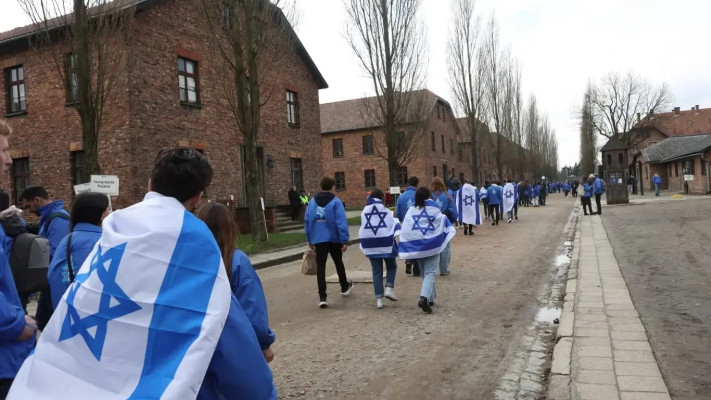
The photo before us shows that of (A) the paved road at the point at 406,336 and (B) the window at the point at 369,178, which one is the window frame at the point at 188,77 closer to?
(A) the paved road at the point at 406,336

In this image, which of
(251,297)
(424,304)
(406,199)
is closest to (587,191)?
(406,199)

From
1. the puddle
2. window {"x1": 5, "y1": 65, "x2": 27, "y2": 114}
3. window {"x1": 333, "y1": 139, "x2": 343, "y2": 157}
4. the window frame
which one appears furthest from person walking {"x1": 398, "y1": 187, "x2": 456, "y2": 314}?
window {"x1": 333, "y1": 139, "x2": 343, "y2": 157}

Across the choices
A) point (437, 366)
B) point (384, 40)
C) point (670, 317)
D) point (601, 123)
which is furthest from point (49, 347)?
point (601, 123)

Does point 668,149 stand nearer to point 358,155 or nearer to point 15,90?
point 358,155

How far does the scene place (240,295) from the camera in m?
2.84

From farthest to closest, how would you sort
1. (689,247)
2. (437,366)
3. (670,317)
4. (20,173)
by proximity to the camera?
(20,173), (689,247), (670,317), (437,366)

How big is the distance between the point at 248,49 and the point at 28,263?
1335cm

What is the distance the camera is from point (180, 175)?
206 centimetres

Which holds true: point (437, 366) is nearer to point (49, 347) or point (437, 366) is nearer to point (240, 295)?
point (240, 295)

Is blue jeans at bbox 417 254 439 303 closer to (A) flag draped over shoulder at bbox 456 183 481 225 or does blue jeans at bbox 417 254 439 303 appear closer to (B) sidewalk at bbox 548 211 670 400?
(B) sidewalk at bbox 548 211 670 400

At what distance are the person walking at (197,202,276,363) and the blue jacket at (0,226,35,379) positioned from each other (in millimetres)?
926

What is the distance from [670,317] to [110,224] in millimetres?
6590

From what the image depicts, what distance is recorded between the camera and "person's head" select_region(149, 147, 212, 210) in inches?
80.5

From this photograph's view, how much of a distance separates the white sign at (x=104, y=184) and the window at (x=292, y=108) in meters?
14.5
